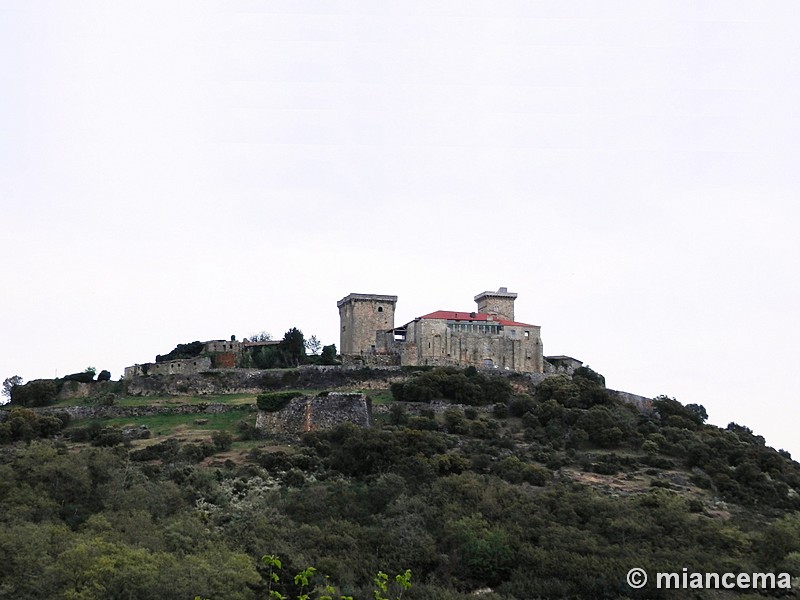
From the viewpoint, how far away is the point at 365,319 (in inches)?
2840

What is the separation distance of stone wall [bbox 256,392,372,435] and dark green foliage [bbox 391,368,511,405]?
389 centimetres

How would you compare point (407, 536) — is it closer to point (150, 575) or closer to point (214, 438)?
point (150, 575)

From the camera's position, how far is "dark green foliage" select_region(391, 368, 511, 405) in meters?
57.3

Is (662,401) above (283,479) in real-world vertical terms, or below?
above

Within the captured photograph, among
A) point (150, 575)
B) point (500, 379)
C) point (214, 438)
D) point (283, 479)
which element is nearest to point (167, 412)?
point (214, 438)

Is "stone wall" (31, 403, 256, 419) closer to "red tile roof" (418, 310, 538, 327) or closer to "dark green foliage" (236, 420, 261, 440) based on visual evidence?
"dark green foliage" (236, 420, 261, 440)

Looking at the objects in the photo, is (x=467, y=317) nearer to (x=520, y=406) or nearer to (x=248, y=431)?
(x=520, y=406)

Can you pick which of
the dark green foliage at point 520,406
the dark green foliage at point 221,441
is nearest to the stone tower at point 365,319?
the dark green foliage at point 520,406

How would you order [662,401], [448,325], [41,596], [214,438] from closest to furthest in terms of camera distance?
1. [41,596]
2. [214,438]
3. [662,401]
4. [448,325]

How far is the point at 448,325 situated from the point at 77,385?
23.6 meters

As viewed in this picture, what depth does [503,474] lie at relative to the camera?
150 ft

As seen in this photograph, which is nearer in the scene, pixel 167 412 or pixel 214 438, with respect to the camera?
pixel 214 438

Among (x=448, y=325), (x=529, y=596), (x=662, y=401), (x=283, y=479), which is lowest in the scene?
(x=529, y=596)

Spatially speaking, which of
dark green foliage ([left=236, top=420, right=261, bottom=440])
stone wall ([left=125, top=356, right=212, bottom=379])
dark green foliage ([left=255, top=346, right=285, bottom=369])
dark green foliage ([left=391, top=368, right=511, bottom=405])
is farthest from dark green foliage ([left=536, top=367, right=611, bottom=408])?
stone wall ([left=125, top=356, right=212, bottom=379])
